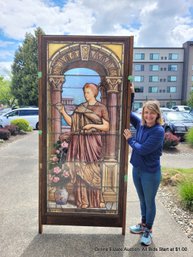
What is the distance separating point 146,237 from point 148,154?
1.15 meters

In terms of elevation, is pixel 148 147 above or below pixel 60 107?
below

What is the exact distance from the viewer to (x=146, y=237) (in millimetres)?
3145

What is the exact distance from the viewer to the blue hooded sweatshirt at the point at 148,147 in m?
2.87

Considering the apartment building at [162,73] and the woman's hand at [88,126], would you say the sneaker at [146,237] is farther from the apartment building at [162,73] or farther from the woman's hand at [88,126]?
the apartment building at [162,73]

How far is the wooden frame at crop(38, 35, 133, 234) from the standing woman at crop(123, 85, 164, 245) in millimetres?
181

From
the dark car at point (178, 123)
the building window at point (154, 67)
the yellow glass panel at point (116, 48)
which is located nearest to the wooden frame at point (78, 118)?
the yellow glass panel at point (116, 48)

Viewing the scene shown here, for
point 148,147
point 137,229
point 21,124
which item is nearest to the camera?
point 148,147

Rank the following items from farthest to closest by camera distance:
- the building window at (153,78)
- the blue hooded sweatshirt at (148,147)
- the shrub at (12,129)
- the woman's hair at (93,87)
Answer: the building window at (153,78) → the shrub at (12,129) → the woman's hair at (93,87) → the blue hooded sweatshirt at (148,147)

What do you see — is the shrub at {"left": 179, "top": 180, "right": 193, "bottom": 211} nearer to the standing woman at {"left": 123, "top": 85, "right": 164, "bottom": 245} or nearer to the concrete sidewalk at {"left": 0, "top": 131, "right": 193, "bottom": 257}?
the concrete sidewalk at {"left": 0, "top": 131, "right": 193, "bottom": 257}

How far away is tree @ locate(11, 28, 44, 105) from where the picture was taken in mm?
26406

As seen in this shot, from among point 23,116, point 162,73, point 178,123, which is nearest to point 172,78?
point 162,73

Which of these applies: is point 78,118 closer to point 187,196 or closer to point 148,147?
point 148,147

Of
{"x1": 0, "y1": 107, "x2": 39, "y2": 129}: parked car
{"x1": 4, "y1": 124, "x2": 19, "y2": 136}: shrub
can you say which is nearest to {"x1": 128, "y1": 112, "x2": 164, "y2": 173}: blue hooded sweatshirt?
{"x1": 4, "y1": 124, "x2": 19, "y2": 136}: shrub

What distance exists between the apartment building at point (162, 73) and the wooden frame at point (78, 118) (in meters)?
45.9
